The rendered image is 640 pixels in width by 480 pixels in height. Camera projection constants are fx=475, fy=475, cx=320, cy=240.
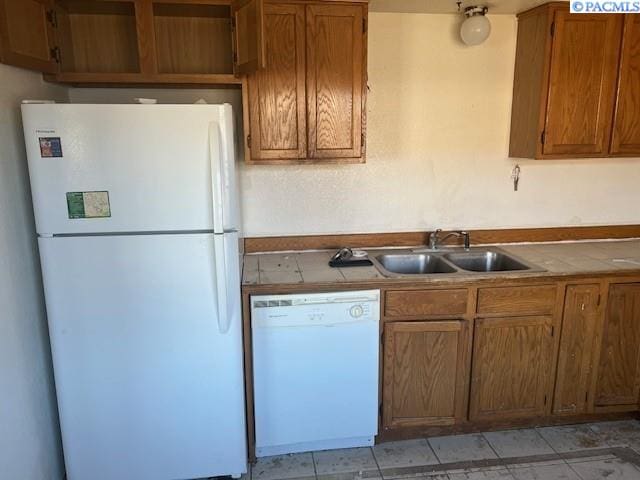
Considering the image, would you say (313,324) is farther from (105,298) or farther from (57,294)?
(57,294)

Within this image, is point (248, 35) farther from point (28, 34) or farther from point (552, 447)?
point (552, 447)

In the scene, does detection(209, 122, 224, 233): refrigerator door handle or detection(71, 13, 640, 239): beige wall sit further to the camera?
detection(71, 13, 640, 239): beige wall

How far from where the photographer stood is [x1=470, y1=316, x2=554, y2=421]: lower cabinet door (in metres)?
2.35

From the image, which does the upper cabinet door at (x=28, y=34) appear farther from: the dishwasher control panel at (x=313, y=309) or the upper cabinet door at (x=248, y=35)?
the dishwasher control panel at (x=313, y=309)

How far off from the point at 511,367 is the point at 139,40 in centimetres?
234

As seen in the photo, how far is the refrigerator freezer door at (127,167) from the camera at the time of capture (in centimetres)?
174

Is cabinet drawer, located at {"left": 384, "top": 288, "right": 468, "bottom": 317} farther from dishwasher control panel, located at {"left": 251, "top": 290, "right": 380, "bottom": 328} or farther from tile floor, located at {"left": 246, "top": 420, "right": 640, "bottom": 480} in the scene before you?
tile floor, located at {"left": 246, "top": 420, "right": 640, "bottom": 480}

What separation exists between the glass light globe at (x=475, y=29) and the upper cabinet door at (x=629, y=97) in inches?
27.3

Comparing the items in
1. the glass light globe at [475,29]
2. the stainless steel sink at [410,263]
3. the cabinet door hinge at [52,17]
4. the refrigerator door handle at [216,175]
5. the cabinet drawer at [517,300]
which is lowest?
the cabinet drawer at [517,300]

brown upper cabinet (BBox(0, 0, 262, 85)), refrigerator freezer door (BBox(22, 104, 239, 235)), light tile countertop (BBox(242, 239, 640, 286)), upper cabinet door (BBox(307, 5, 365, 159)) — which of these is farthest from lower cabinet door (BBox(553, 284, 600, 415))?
brown upper cabinet (BBox(0, 0, 262, 85))

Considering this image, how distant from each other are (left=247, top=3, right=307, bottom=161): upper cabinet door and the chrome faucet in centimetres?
92

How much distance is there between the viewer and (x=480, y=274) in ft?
7.52

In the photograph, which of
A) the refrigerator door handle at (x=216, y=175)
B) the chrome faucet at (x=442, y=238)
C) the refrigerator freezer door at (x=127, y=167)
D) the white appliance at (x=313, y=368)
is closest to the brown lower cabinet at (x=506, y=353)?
the white appliance at (x=313, y=368)

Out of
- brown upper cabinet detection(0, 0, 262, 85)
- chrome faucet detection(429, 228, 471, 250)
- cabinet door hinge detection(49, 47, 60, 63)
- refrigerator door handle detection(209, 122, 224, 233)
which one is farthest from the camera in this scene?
chrome faucet detection(429, 228, 471, 250)
